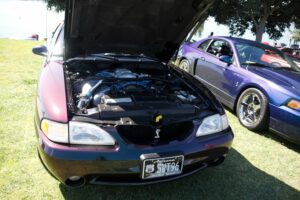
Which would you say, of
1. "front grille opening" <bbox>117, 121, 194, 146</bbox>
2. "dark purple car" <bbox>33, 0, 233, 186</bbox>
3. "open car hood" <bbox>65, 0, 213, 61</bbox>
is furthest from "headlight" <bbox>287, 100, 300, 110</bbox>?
"front grille opening" <bbox>117, 121, 194, 146</bbox>

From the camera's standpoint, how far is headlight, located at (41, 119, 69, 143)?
215 centimetres

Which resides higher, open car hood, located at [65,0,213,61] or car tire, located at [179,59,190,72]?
open car hood, located at [65,0,213,61]

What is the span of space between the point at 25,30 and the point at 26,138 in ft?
88.0

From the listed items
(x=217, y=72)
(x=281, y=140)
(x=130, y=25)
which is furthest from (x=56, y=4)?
(x=281, y=140)

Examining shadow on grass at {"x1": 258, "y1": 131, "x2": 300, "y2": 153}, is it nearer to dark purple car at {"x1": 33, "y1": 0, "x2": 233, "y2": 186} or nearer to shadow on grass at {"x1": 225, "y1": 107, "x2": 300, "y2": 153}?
shadow on grass at {"x1": 225, "y1": 107, "x2": 300, "y2": 153}

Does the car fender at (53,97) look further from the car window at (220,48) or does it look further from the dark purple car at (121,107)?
the car window at (220,48)

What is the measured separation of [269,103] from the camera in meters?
4.02

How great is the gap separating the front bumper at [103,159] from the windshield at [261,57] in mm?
2924

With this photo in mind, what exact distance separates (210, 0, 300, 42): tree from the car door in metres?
10.7

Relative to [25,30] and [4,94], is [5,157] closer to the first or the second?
[4,94]

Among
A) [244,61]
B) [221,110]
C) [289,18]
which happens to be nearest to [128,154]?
[221,110]

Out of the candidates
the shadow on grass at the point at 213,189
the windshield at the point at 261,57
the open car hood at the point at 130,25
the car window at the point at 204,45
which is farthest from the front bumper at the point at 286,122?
the car window at the point at 204,45

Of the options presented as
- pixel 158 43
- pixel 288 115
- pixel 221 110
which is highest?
pixel 158 43

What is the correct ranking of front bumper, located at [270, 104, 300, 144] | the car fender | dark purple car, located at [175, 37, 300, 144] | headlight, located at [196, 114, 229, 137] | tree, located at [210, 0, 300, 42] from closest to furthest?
the car fender < headlight, located at [196, 114, 229, 137] < front bumper, located at [270, 104, 300, 144] < dark purple car, located at [175, 37, 300, 144] < tree, located at [210, 0, 300, 42]
